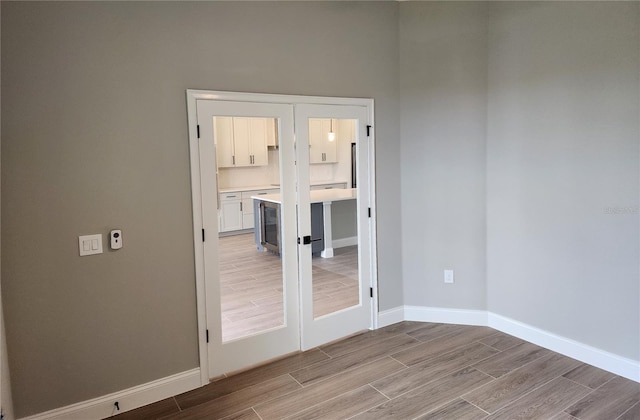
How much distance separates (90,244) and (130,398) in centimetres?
107

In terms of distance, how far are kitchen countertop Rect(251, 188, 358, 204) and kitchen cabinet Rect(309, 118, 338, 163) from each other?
0.28 meters

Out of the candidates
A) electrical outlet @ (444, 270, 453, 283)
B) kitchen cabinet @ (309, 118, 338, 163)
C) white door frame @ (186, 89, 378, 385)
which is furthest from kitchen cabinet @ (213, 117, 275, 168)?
electrical outlet @ (444, 270, 453, 283)

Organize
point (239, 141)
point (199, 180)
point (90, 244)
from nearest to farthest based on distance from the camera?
point (90, 244) < point (199, 180) < point (239, 141)

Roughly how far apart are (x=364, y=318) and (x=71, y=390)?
2.40 meters

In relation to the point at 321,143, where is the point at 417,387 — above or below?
below

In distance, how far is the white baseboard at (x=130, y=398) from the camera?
2717 mm

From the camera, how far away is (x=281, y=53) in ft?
11.1

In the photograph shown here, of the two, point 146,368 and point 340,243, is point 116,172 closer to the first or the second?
point 146,368

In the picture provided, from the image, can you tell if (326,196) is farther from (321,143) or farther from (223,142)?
(223,142)

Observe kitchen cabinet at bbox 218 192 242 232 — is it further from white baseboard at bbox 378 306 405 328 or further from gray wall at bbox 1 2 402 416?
white baseboard at bbox 378 306 405 328

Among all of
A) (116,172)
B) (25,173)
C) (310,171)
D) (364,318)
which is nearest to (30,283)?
(25,173)

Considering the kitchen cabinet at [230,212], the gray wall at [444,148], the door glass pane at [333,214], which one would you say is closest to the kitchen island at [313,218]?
the door glass pane at [333,214]

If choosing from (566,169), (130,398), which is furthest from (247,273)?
(566,169)

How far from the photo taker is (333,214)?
387cm
